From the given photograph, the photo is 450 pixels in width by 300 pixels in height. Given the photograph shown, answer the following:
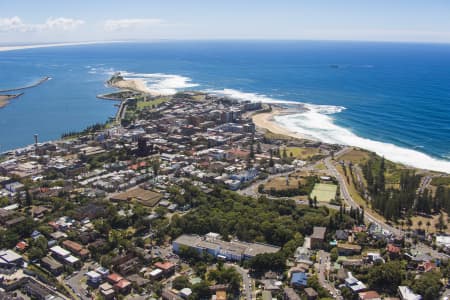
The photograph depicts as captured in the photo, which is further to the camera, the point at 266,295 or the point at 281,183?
the point at 281,183

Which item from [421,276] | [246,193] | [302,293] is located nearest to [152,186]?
[246,193]

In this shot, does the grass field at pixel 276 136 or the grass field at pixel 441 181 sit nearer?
the grass field at pixel 441 181

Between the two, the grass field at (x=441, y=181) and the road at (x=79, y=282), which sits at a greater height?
the grass field at (x=441, y=181)

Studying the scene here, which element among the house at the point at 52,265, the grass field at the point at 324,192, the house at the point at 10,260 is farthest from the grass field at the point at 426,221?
the house at the point at 10,260

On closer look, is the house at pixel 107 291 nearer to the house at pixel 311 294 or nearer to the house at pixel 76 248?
the house at pixel 76 248

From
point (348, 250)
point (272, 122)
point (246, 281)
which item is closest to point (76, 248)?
point (246, 281)

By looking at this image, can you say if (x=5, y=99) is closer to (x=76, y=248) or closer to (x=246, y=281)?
(x=76, y=248)
